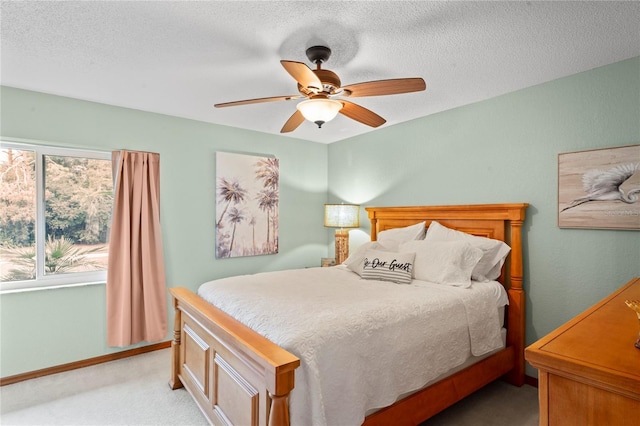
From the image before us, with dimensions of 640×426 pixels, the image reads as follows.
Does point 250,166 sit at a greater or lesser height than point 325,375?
greater

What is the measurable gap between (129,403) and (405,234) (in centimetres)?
274

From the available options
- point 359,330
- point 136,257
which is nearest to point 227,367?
point 359,330

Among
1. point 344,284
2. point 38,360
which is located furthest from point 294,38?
point 38,360

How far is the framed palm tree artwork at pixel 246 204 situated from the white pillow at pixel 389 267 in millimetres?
1704

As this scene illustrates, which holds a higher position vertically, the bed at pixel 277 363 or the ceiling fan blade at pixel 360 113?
the ceiling fan blade at pixel 360 113

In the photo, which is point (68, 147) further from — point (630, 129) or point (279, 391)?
point (630, 129)

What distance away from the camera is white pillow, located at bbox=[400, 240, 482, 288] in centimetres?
255

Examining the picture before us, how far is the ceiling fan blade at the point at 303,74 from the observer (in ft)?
5.51

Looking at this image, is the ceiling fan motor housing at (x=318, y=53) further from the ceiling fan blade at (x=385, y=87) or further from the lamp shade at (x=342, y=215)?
the lamp shade at (x=342, y=215)

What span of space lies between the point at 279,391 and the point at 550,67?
2751mm

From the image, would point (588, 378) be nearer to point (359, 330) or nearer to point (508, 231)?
point (359, 330)

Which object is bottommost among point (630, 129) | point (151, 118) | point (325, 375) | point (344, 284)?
point (325, 375)

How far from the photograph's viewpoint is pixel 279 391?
1.34 meters

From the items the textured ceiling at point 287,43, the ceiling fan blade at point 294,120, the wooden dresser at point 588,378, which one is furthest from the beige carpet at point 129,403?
the textured ceiling at point 287,43
